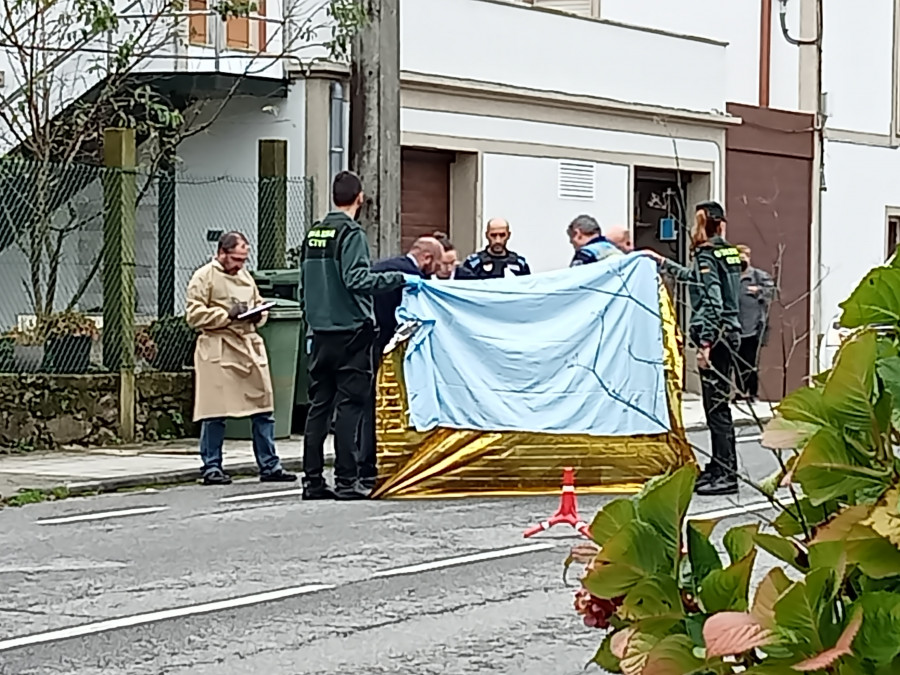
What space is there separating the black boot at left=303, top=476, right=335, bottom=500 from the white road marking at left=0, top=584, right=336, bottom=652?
3263 millimetres

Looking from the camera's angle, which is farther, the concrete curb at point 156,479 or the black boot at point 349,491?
the concrete curb at point 156,479

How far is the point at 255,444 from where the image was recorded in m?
13.2

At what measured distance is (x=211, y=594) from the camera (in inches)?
332

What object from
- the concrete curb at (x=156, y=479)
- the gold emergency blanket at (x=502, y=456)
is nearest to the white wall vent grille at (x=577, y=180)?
the concrete curb at (x=156, y=479)

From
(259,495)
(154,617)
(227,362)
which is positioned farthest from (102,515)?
(154,617)

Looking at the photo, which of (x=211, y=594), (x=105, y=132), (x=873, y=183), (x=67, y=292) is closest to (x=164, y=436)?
(x=67, y=292)

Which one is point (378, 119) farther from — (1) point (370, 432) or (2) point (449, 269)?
(1) point (370, 432)

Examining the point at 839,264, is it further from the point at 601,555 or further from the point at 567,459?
the point at 601,555

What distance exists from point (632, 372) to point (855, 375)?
9348mm

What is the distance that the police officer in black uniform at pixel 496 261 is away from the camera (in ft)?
49.2

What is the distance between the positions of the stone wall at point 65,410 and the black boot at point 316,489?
13.4ft

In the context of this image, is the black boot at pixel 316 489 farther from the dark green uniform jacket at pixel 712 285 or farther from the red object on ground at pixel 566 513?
the dark green uniform jacket at pixel 712 285

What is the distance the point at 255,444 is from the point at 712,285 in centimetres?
352

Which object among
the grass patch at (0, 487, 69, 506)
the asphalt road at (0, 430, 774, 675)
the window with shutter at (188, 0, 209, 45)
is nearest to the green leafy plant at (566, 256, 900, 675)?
the asphalt road at (0, 430, 774, 675)
